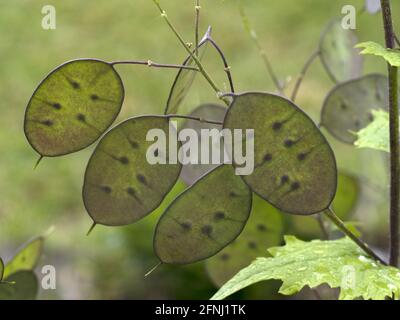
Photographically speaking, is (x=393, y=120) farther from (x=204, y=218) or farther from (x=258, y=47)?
(x=258, y=47)

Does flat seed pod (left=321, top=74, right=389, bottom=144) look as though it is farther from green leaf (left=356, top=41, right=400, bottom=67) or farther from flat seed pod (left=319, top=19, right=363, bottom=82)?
green leaf (left=356, top=41, right=400, bottom=67)

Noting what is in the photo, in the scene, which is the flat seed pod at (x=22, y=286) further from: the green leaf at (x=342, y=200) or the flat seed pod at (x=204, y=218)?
the green leaf at (x=342, y=200)

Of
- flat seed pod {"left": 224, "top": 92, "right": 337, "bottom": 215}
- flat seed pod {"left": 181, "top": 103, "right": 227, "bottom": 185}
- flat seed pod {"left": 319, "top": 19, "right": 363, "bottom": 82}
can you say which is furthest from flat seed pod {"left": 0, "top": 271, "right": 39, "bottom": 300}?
flat seed pod {"left": 319, "top": 19, "right": 363, "bottom": 82}

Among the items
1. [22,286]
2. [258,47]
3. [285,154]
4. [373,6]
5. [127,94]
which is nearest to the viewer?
[285,154]

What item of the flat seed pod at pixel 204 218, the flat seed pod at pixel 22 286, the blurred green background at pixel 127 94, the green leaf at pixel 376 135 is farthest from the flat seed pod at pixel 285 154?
the blurred green background at pixel 127 94

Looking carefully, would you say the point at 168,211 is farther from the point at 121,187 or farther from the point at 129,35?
the point at 129,35

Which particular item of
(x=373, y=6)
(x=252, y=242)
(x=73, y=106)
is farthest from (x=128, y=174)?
(x=373, y=6)
